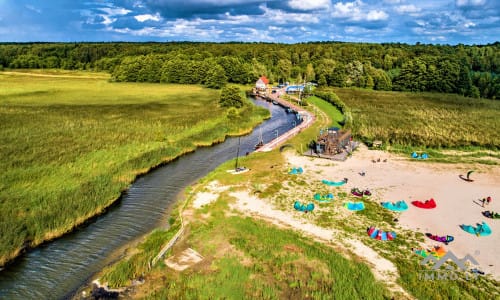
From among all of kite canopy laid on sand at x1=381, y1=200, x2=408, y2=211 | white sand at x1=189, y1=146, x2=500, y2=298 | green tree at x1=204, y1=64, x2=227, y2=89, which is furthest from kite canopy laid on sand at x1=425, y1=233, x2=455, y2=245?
green tree at x1=204, y1=64, x2=227, y2=89

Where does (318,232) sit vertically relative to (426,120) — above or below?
below

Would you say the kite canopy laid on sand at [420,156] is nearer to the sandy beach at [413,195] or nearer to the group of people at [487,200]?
the sandy beach at [413,195]

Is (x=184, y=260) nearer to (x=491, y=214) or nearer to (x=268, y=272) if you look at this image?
(x=268, y=272)

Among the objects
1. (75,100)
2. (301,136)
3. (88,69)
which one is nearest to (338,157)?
(301,136)

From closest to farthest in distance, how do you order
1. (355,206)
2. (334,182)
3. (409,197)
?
1. (355,206)
2. (409,197)
3. (334,182)

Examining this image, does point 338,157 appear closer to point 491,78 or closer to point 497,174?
point 497,174

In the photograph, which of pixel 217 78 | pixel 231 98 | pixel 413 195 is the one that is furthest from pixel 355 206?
pixel 217 78

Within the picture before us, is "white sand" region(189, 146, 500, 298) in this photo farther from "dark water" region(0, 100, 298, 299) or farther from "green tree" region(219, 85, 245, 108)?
"green tree" region(219, 85, 245, 108)

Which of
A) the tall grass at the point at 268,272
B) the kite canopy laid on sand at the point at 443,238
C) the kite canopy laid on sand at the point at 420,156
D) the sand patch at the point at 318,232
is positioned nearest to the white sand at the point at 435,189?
the kite canopy laid on sand at the point at 443,238
